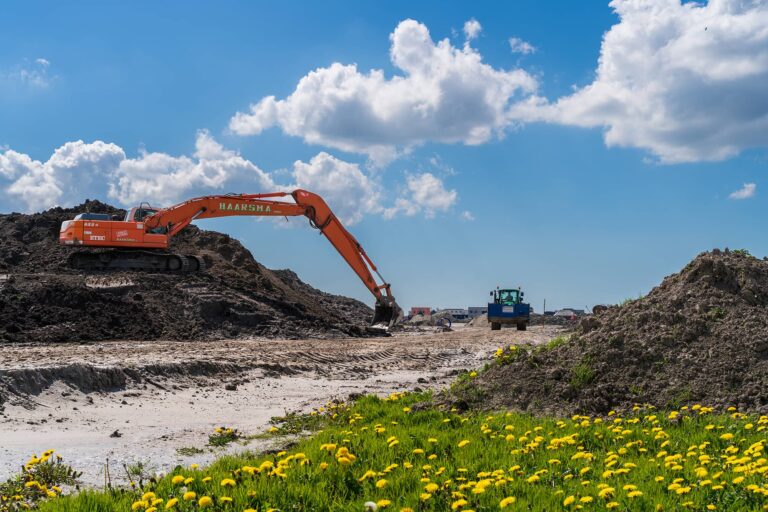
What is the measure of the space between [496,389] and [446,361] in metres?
10.8

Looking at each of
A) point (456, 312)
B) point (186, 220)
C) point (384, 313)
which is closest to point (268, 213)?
point (186, 220)

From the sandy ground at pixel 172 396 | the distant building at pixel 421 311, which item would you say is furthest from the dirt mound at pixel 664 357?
the distant building at pixel 421 311

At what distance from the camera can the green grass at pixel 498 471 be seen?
5.52m

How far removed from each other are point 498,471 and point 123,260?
30.4 m

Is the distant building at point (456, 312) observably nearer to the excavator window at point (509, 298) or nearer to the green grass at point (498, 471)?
the excavator window at point (509, 298)

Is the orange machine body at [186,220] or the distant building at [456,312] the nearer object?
the orange machine body at [186,220]

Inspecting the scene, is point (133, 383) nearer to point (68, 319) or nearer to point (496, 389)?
point (496, 389)

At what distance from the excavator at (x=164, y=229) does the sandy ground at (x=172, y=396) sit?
11734mm

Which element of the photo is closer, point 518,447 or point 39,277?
point 518,447

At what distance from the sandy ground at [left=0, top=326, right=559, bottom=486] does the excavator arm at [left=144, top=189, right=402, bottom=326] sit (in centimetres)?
1202

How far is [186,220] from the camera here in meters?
33.3

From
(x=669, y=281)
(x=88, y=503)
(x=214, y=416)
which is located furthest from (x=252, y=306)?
(x=88, y=503)

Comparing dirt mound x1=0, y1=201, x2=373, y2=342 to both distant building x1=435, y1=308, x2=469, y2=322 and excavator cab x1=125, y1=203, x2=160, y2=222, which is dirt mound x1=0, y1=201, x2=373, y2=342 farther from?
distant building x1=435, y1=308, x2=469, y2=322

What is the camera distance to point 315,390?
15320 millimetres
